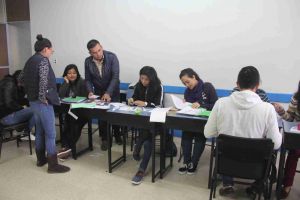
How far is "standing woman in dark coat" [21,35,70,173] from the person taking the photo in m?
2.72

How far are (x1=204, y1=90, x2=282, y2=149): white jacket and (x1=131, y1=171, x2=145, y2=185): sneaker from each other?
3.49 ft

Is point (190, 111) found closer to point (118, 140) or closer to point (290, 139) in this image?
point (290, 139)

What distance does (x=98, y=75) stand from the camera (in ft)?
12.0

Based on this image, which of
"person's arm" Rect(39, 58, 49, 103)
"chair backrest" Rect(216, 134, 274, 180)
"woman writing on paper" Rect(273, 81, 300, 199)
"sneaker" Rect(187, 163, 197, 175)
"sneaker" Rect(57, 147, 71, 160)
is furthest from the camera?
"sneaker" Rect(57, 147, 71, 160)

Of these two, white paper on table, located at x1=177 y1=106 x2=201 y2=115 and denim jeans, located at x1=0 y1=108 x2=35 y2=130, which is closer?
white paper on table, located at x1=177 y1=106 x2=201 y2=115

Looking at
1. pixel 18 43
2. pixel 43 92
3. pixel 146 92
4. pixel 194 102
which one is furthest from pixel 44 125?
pixel 18 43

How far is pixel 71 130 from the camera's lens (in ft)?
11.1

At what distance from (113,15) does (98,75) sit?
1327mm

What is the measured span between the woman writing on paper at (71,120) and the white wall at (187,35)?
3.47 ft

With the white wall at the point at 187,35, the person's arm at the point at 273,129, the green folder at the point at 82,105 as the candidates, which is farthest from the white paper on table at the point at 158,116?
the white wall at the point at 187,35

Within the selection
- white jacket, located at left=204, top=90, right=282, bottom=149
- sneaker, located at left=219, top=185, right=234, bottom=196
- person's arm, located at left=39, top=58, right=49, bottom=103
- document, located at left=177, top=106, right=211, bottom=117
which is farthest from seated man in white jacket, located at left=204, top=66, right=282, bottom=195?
person's arm, located at left=39, top=58, right=49, bottom=103

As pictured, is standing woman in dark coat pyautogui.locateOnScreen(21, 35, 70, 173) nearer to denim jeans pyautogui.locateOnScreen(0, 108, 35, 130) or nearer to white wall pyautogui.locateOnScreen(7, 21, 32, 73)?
denim jeans pyautogui.locateOnScreen(0, 108, 35, 130)

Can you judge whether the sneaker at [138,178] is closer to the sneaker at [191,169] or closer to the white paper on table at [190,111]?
the sneaker at [191,169]

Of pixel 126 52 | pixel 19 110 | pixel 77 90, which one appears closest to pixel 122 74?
pixel 126 52
